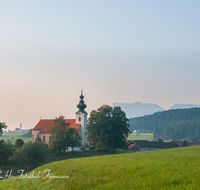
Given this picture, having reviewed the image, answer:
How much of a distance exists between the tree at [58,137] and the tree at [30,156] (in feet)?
51.3

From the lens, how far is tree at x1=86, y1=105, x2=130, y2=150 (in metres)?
67.4

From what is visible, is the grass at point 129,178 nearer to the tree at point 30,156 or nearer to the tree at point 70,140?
the tree at point 30,156

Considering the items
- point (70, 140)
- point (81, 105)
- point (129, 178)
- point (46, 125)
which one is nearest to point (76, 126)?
point (81, 105)

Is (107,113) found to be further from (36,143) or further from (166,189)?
(166,189)

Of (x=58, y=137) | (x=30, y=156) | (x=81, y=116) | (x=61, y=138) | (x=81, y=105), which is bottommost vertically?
(x=30, y=156)

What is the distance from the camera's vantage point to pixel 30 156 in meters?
52.7

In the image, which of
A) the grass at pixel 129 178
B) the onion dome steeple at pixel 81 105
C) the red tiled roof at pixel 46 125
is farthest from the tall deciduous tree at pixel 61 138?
the grass at pixel 129 178

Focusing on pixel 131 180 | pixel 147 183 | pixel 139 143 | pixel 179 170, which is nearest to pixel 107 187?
pixel 131 180

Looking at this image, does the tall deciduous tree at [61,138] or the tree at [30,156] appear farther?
the tall deciduous tree at [61,138]

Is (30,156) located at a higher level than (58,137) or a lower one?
lower

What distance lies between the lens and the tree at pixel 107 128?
67.4 m

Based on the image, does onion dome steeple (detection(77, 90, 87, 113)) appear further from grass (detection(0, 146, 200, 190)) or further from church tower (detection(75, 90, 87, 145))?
grass (detection(0, 146, 200, 190))

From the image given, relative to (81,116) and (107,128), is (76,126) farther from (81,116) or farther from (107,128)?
(107,128)

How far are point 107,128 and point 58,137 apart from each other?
50.2ft
